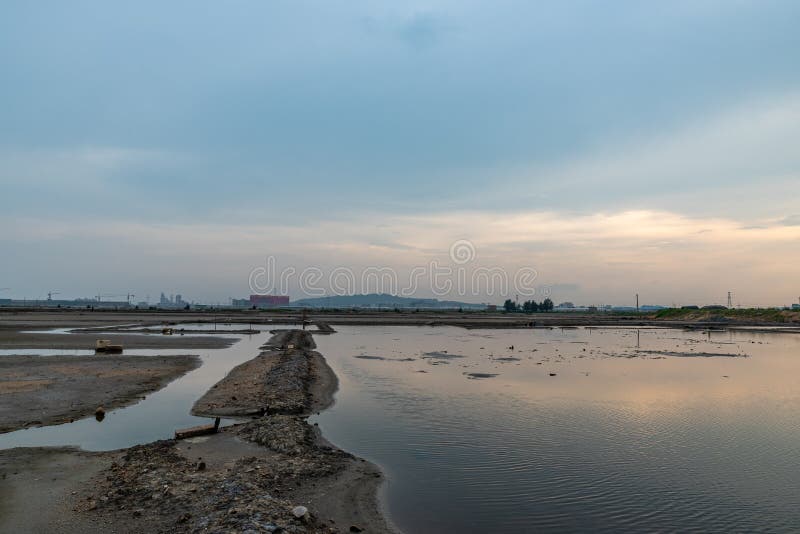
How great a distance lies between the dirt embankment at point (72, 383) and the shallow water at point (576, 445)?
10.8 m

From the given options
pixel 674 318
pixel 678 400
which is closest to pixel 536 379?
pixel 678 400

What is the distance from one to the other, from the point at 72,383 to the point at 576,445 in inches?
1049

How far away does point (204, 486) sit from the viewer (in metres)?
12.4

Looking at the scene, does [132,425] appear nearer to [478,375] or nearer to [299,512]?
[299,512]

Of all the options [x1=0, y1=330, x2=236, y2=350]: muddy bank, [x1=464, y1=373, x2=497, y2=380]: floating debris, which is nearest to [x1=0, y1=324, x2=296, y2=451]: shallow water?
[x1=464, y1=373, x2=497, y2=380]: floating debris

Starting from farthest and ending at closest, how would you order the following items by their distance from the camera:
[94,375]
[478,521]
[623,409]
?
[94,375] < [623,409] < [478,521]

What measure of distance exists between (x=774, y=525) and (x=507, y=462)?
6.88 m

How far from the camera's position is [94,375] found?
31.5m

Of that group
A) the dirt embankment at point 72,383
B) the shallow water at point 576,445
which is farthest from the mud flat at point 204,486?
the dirt embankment at point 72,383

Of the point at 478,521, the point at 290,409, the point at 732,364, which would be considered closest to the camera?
the point at 478,521

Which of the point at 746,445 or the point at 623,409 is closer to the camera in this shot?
the point at 746,445

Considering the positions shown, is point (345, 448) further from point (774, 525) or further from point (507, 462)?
point (774, 525)

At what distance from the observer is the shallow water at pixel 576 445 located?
40.9 feet

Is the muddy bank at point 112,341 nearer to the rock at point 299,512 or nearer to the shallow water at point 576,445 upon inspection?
the shallow water at point 576,445
